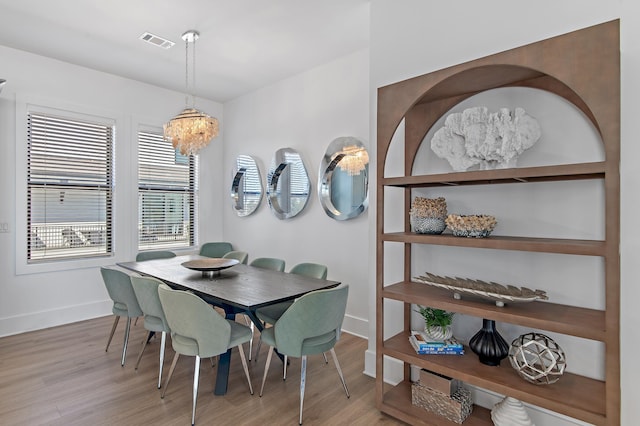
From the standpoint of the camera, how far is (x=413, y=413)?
2146 millimetres

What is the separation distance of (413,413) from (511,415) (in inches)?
21.9

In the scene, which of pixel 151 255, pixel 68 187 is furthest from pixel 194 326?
pixel 68 187

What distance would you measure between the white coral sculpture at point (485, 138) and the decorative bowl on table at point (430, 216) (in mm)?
267

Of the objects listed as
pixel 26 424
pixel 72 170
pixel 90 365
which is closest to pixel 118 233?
pixel 72 170

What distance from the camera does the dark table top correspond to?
7.55ft

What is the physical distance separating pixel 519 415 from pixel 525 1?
2.37m

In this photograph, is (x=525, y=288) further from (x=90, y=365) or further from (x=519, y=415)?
(x=90, y=365)

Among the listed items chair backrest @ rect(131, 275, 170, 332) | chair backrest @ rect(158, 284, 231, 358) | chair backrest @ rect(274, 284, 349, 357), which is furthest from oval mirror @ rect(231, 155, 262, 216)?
chair backrest @ rect(274, 284, 349, 357)

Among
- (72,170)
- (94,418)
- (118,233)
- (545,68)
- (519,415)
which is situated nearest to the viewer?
(545,68)

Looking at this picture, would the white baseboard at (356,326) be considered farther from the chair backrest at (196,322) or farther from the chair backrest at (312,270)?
the chair backrest at (196,322)

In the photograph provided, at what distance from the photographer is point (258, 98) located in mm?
4988

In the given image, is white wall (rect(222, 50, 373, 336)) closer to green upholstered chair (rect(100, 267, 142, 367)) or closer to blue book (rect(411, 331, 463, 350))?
blue book (rect(411, 331, 463, 350))

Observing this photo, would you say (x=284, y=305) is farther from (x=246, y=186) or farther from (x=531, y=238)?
(x=246, y=186)

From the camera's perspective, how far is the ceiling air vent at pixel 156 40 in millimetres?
3391
